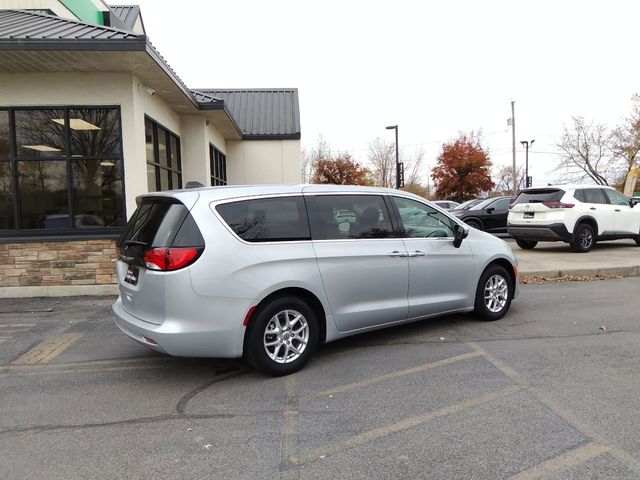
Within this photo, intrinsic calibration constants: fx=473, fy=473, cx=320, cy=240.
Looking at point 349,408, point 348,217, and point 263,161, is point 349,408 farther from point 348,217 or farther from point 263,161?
point 263,161

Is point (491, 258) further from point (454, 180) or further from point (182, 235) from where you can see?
point (454, 180)

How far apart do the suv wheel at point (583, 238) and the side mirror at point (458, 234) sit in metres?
7.41

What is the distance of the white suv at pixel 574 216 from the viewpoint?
11.4 metres

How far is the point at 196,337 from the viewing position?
153 inches

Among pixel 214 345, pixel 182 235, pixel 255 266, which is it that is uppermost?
pixel 182 235

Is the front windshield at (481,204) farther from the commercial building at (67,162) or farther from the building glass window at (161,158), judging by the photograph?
the commercial building at (67,162)

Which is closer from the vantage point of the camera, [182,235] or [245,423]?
[245,423]

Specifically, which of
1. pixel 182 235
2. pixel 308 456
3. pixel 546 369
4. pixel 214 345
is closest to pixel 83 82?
pixel 182 235

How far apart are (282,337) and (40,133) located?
649cm

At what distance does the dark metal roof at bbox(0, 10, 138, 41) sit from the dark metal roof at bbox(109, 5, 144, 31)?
10491 mm

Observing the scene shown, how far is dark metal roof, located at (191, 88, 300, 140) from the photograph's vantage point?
17156mm

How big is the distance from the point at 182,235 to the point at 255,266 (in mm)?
657

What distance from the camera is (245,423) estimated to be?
11.3 feet

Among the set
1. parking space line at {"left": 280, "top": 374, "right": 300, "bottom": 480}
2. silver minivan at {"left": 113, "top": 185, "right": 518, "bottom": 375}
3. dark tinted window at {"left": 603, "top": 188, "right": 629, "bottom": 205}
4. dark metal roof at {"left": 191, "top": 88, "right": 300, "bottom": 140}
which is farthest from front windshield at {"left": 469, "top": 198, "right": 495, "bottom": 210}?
parking space line at {"left": 280, "top": 374, "right": 300, "bottom": 480}
